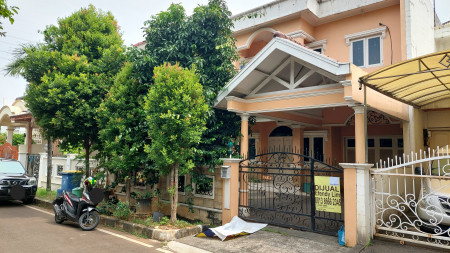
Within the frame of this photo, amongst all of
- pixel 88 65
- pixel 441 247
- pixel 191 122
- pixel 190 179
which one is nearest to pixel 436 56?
pixel 441 247

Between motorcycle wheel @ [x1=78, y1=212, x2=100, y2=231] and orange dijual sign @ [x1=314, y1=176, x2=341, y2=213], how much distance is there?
216 inches

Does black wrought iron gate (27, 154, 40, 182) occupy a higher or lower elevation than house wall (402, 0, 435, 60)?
lower

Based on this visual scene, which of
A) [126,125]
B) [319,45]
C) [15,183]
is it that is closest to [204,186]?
[126,125]

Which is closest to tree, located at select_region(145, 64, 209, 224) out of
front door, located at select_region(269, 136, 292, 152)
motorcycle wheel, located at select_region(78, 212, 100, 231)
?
motorcycle wheel, located at select_region(78, 212, 100, 231)

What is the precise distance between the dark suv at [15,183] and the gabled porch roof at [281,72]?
7.81 m

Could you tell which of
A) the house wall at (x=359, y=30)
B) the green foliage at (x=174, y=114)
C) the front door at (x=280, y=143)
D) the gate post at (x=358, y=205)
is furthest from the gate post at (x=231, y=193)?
the front door at (x=280, y=143)

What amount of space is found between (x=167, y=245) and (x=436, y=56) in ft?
20.9

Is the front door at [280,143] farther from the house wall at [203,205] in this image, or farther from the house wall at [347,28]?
the house wall at [203,205]

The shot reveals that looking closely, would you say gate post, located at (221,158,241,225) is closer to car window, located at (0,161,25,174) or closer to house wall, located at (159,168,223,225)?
house wall, located at (159,168,223,225)

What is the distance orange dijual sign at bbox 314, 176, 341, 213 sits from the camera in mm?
6023

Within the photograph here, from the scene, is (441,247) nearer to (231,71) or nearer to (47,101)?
(231,71)

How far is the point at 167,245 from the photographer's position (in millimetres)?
6191

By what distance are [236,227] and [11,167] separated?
32.1 ft

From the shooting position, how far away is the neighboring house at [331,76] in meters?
6.95
